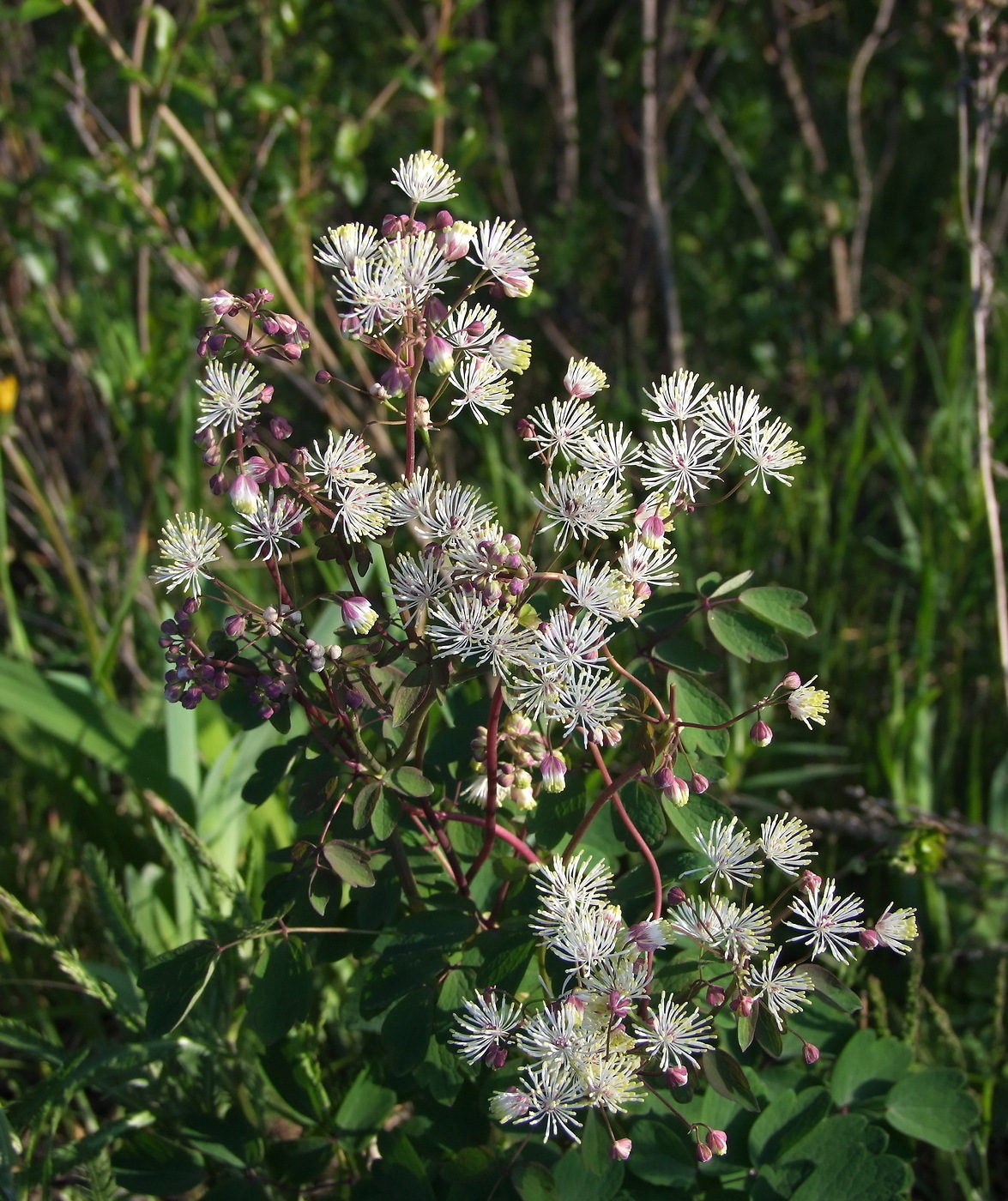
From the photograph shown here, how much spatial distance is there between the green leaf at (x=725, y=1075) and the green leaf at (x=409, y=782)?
0.31 metres

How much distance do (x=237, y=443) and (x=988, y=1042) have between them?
130 centimetres

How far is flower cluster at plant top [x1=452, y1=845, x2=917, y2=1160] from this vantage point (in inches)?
31.8

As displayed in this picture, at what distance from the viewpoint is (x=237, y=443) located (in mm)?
874

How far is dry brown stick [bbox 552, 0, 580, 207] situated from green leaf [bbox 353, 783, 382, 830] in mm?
2434

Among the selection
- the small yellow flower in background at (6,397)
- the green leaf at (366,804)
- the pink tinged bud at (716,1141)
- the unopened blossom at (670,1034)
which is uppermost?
the small yellow flower in background at (6,397)

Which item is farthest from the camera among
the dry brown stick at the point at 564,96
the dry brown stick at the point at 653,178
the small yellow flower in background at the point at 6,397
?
the dry brown stick at the point at 564,96

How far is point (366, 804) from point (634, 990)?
27 centimetres

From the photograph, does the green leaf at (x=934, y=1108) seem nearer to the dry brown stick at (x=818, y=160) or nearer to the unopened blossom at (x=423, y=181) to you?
the unopened blossom at (x=423, y=181)

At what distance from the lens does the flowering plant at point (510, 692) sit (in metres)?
0.84

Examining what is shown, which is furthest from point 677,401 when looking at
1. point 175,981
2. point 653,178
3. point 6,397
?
point 653,178

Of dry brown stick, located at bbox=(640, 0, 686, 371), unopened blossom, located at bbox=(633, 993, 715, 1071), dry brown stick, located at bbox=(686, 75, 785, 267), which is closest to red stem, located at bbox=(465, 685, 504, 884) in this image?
unopened blossom, located at bbox=(633, 993, 715, 1071)

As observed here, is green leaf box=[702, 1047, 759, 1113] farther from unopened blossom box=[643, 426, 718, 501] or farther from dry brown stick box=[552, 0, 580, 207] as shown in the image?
dry brown stick box=[552, 0, 580, 207]

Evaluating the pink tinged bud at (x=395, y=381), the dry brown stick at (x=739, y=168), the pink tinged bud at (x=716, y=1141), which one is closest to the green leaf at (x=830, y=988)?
the pink tinged bud at (x=716, y=1141)

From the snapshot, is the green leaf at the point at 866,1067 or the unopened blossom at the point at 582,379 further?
the green leaf at the point at 866,1067
